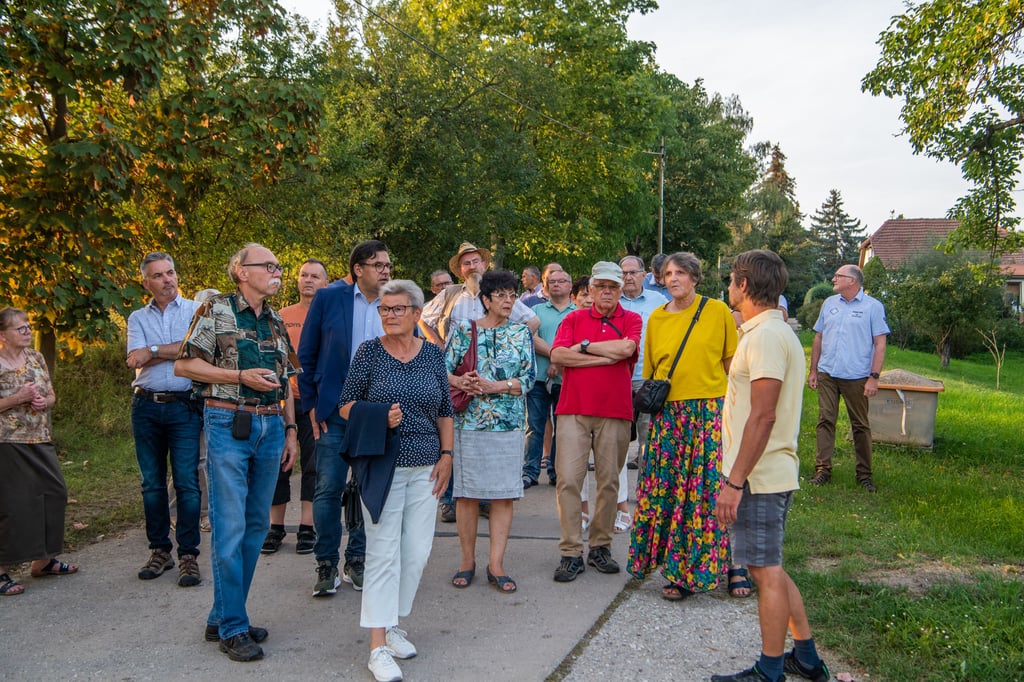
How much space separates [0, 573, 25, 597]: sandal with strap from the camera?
5281 mm

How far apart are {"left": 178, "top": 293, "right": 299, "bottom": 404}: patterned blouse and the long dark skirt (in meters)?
1.74

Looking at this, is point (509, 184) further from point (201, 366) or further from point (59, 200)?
point (201, 366)

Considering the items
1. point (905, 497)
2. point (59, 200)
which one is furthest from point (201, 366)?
point (905, 497)

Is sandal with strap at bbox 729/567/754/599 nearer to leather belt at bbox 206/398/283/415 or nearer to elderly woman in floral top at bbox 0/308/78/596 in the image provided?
leather belt at bbox 206/398/283/415

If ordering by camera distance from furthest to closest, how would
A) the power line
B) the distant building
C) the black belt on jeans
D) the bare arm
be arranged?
the distant building < the power line < the black belt on jeans < the bare arm

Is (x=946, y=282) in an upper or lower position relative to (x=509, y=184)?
lower

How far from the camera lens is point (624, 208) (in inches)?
1357

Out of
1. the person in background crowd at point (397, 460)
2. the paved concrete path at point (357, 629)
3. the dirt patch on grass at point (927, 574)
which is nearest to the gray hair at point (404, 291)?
the person in background crowd at point (397, 460)

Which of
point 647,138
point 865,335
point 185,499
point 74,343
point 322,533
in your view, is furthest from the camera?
point 647,138

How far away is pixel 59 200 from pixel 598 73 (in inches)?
1011

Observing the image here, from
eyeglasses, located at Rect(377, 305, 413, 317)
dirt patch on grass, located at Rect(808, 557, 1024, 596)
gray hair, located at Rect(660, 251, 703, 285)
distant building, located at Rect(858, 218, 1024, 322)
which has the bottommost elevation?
dirt patch on grass, located at Rect(808, 557, 1024, 596)

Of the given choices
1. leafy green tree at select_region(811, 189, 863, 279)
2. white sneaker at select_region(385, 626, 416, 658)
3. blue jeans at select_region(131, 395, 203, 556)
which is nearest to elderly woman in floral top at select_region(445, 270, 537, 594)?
white sneaker at select_region(385, 626, 416, 658)

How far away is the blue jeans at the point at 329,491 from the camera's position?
5.28m

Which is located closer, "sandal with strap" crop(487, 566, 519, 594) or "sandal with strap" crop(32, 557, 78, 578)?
"sandal with strap" crop(487, 566, 519, 594)
